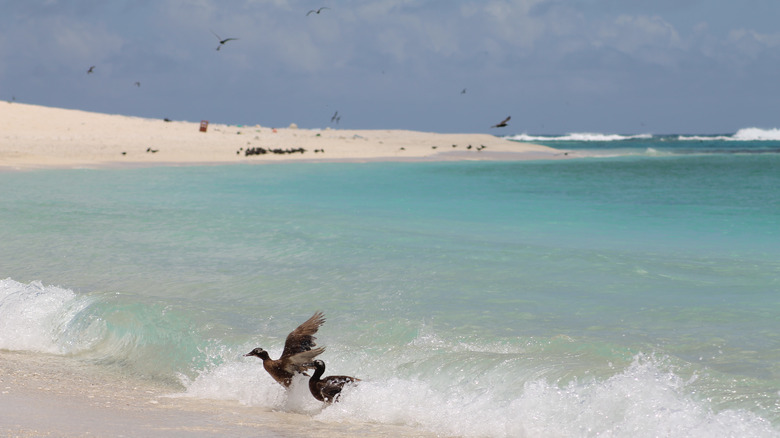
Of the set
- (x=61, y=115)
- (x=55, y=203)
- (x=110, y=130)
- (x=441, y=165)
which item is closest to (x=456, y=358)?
(x=55, y=203)

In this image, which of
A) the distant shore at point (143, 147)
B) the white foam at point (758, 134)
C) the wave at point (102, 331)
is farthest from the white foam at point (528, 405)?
the white foam at point (758, 134)

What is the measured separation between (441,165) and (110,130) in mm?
21810

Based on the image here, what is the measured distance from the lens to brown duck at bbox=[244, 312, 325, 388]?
5598mm

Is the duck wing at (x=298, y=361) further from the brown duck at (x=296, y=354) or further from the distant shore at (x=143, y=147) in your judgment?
the distant shore at (x=143, y=147)

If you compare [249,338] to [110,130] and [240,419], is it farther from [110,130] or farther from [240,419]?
[110,130]

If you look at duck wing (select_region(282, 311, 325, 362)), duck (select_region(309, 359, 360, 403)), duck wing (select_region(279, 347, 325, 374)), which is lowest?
duck (select_region(309, 359, 360, 403))

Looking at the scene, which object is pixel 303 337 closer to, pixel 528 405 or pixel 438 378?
pixel 438 378

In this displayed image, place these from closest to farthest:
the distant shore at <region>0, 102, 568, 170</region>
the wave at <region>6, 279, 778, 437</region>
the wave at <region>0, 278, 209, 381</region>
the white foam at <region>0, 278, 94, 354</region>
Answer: the wave at <region>6, 279, 778, 437</region>
the wave at <region>0, 278, 209, 381</region>
the white foam at <region>0, 278, 94, 354</region>
the distant shore at <region>0, 102, 568, 170</region>

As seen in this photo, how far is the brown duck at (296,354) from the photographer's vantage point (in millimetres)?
5598

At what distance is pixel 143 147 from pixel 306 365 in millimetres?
39288

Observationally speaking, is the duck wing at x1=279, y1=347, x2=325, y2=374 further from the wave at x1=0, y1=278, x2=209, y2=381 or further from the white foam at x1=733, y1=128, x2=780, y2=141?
the white foam at x1=733, y1=128, x2=780, y2=141

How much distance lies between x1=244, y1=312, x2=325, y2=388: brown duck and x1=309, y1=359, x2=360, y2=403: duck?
0.08 metres

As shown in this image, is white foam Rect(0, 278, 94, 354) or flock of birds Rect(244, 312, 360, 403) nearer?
flock of birds Rect(244, 312, 360, 403)

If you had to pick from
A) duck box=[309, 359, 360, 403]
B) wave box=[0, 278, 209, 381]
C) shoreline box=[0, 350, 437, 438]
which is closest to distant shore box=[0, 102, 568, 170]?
wave box=[0, 278, 209, 381]
